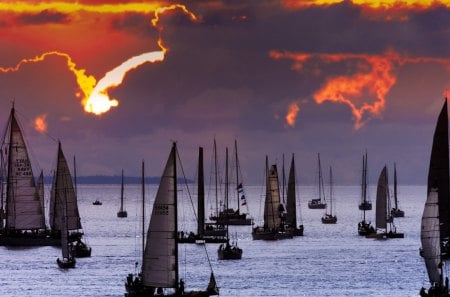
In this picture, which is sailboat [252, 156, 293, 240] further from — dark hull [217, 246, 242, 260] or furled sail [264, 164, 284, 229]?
dark hull [217, 246, 242, 260]

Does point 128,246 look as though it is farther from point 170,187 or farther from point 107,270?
point 170,187

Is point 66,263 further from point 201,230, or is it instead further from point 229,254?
point 201,230

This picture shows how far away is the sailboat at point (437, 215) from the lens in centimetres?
9475

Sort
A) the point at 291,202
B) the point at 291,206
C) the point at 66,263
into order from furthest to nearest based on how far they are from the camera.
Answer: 1. the point at 291,206
2. the point at 291,202
3. the point at 66,263

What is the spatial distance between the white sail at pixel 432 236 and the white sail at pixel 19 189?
7773 cm

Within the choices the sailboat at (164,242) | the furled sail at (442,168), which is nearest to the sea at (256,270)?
the furled sail at (442,168)

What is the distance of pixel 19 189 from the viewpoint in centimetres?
16162

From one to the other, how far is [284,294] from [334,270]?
27196 millimetres

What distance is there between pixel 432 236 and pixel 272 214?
8072 centimetres

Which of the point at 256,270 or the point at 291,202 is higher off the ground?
the point at 291,202

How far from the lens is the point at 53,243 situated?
529ft

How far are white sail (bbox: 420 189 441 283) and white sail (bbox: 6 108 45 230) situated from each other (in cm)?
7773

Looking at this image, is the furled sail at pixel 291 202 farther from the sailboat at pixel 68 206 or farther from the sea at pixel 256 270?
the sailboat at pixel 68 206

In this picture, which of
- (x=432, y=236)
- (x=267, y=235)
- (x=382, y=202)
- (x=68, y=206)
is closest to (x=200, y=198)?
(x=267, y=235)
